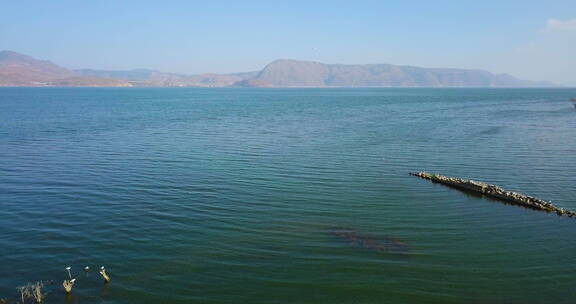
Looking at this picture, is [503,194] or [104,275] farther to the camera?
[503,194]

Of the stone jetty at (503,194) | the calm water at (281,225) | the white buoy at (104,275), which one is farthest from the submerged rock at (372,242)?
the stone jetty at (503,194)

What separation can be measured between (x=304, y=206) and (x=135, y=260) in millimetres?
11002

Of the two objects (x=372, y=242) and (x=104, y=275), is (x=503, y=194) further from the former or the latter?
(x=104, y=275)

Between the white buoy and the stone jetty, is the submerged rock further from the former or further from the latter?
the stone jetty

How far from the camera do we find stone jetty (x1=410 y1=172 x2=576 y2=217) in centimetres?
2609

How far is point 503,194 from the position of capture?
28.4 metres

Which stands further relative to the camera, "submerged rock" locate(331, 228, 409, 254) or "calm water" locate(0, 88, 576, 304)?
"submerged rock" locate(331, 228, 409, 254)

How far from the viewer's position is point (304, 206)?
1046 inches

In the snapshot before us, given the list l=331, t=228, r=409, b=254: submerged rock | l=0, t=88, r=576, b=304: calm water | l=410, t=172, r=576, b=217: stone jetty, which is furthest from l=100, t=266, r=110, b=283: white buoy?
l=410, t=172, r=576, b=217: stone jetty

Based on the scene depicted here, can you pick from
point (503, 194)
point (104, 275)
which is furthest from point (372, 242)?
point (503, 194)

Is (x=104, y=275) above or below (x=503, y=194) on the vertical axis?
below

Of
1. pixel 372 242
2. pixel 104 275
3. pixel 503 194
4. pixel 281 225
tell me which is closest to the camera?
pixel 104 275

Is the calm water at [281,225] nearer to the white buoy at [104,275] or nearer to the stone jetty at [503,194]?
the white buoy at [104,275]

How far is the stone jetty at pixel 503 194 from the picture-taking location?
2609 cm
